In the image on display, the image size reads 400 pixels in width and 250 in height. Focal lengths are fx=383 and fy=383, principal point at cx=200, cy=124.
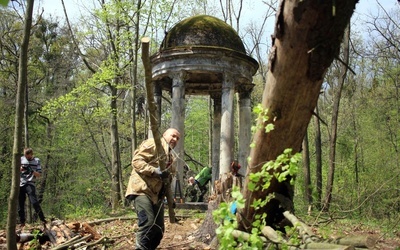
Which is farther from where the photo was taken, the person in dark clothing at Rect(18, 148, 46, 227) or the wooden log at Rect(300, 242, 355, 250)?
the person in dark clothing at Rect(18, 148, 46, 227)

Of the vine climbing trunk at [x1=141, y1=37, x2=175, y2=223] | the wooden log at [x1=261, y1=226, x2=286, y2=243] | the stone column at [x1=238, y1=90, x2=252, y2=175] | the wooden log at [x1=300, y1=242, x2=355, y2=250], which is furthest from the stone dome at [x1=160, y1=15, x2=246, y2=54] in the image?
the wooden log at [x1=300, y1=242, x2=355, y2=250]

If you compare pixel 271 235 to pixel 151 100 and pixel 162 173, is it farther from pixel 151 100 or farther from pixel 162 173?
pixel 162 173

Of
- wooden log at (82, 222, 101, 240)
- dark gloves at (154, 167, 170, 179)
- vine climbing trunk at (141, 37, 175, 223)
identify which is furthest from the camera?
wooden log at (82, 222, 101, 240)

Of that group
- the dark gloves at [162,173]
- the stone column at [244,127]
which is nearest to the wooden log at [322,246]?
the dark gloves at [162,173]

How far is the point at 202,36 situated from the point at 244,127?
310 centimetres

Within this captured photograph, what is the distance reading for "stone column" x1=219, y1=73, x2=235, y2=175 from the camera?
35.2 ft

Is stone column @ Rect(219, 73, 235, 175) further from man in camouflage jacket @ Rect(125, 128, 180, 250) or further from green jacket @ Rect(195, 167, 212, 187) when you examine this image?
man in camouflage jacket @ Rect(125, 128, 180, 250)

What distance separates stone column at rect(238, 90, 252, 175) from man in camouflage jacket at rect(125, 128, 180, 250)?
7247mm

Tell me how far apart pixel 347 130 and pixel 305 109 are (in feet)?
62.3

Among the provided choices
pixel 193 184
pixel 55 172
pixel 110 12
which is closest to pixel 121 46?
pixel 110 12

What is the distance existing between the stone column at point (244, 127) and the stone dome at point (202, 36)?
1580mm

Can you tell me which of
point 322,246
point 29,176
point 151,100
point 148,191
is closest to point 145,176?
point 148,191

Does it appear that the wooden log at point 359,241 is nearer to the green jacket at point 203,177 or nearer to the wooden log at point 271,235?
the wooden log at point 271,235

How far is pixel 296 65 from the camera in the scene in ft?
6.41
